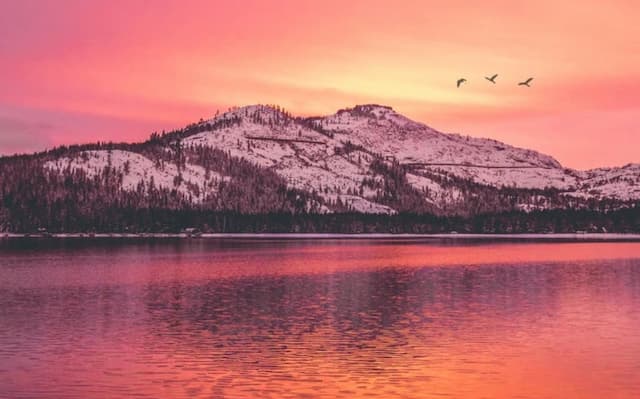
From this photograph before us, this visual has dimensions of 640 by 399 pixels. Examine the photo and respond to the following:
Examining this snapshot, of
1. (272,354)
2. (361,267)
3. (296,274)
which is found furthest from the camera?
(361,267)

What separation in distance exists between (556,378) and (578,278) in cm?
7604

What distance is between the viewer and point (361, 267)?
152m

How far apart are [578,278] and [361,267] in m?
42.0

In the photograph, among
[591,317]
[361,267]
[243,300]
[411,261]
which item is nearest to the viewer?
[591,317]

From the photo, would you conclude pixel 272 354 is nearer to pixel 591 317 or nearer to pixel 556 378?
pixel 556 378

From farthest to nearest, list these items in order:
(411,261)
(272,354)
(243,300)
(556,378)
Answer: (411,261) → (243,300) → (272,354) → (556,378)

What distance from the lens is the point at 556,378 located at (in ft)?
154

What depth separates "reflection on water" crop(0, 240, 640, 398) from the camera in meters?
44.8

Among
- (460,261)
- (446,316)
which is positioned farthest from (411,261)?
(446,316)

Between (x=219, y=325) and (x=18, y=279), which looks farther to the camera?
(x=18, y=279)

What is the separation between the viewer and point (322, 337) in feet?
202

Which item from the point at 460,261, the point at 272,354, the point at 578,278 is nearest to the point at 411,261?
the point at 460,261

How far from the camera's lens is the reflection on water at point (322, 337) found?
44812mm

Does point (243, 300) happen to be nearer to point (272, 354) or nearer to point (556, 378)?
point (272, 354)
